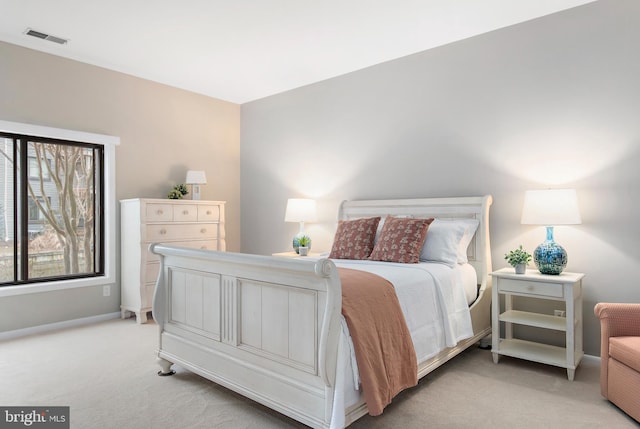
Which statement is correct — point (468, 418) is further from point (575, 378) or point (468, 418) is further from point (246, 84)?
point (246, 84)

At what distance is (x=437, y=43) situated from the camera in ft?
12.5

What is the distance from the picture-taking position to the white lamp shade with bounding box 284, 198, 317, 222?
4602mm

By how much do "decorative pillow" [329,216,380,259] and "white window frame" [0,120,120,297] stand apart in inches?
98.5

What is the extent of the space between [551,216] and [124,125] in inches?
168

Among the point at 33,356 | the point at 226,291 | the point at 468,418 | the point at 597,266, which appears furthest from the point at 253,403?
the point at 597,266

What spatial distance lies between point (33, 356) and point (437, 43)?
14.2 ft

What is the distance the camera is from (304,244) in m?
4.50

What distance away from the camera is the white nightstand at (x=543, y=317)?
2.79 meters

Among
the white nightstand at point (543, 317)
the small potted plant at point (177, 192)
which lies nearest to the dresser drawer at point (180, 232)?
the small potted plant at point (177, 192)

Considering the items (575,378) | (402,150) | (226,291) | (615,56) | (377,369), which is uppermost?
(615,56)

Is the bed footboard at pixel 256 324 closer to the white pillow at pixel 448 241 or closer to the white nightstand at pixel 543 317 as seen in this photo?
the white pillow at pixel 448 241

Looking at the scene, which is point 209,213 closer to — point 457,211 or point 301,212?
point 301,212

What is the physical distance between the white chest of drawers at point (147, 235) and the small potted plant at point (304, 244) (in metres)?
1.13

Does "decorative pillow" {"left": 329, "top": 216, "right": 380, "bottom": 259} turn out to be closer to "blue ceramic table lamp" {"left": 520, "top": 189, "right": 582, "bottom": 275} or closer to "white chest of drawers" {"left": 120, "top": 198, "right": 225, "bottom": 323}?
"blue ceramic table lamp" {"left": 520, "top": 189, "right": 582, "bottom": 275}
